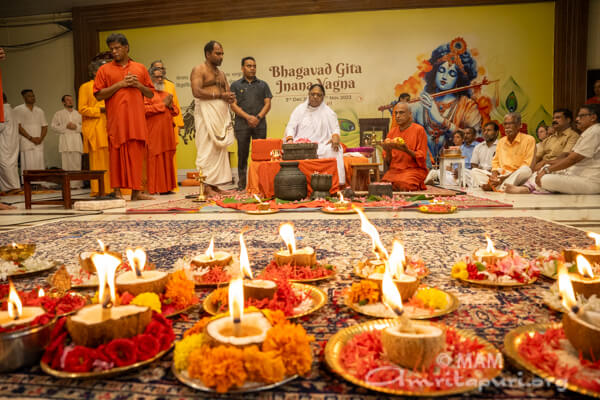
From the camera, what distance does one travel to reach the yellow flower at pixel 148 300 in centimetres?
158

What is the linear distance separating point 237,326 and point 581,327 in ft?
3.12

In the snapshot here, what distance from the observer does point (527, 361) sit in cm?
117

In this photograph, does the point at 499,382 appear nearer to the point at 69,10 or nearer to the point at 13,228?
the point at 13,228

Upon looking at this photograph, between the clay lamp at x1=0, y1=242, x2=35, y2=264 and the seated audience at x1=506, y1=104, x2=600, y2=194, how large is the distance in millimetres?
7056

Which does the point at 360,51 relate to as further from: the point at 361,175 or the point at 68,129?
the point at 68,129

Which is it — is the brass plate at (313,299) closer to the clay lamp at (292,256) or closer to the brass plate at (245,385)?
the clay lamp at (292,256)

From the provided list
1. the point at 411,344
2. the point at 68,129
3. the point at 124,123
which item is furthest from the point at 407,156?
the point at 68,129

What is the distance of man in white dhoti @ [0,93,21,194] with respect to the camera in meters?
9.25

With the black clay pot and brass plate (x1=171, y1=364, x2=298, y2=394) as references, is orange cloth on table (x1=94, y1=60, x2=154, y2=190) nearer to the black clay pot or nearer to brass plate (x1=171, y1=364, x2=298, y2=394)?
the black clay pot

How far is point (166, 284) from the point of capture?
1.78 m

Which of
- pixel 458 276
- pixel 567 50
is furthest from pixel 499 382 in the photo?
pixel 567 50

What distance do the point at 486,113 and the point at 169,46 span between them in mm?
9168

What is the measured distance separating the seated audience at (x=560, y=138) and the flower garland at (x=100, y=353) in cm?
825

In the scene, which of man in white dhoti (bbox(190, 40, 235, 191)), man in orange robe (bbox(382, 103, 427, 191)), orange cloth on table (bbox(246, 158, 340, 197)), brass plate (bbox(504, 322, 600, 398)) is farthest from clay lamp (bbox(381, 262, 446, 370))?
man in white dhoti (bbox(190, 40, 235, 191))
